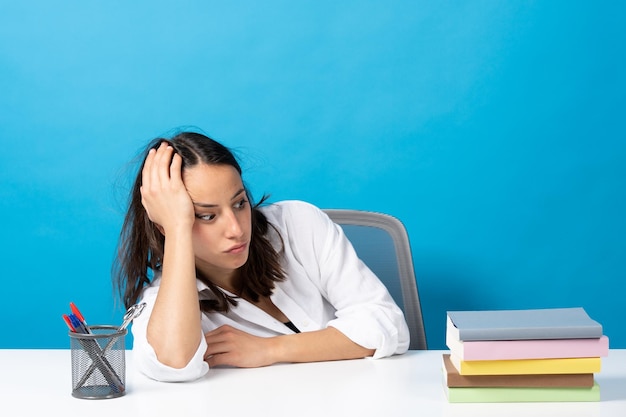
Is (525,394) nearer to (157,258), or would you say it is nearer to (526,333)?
(526,333)

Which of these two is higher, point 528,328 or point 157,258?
point 157,258

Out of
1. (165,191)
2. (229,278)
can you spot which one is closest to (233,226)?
(165,191)

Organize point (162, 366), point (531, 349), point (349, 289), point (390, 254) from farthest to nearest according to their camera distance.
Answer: point (390, 254), point (349, 289), point (162, 366), point (531, 349)

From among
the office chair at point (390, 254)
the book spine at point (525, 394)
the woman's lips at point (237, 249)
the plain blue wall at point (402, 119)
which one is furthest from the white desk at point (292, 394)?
the plain blue wall at point (402, 119)

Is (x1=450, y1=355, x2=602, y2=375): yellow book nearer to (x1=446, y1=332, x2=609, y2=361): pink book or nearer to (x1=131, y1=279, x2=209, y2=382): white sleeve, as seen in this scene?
(x1=446, y1=332, x2=609, y2=361): pink book

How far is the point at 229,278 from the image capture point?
1.98m

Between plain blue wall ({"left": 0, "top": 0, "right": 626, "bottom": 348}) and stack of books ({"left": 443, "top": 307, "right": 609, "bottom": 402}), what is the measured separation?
1626 mm

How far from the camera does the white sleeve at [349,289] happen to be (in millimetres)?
1737

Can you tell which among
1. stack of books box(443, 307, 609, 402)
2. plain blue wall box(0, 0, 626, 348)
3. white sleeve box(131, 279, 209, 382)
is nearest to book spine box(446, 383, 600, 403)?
stack of books box(443, 307, 609, 402)

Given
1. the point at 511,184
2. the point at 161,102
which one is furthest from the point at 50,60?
the point at 511,184

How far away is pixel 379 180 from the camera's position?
3035 mm

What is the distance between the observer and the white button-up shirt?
1757mm

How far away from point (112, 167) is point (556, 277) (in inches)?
65.3

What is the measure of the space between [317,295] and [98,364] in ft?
2.15
